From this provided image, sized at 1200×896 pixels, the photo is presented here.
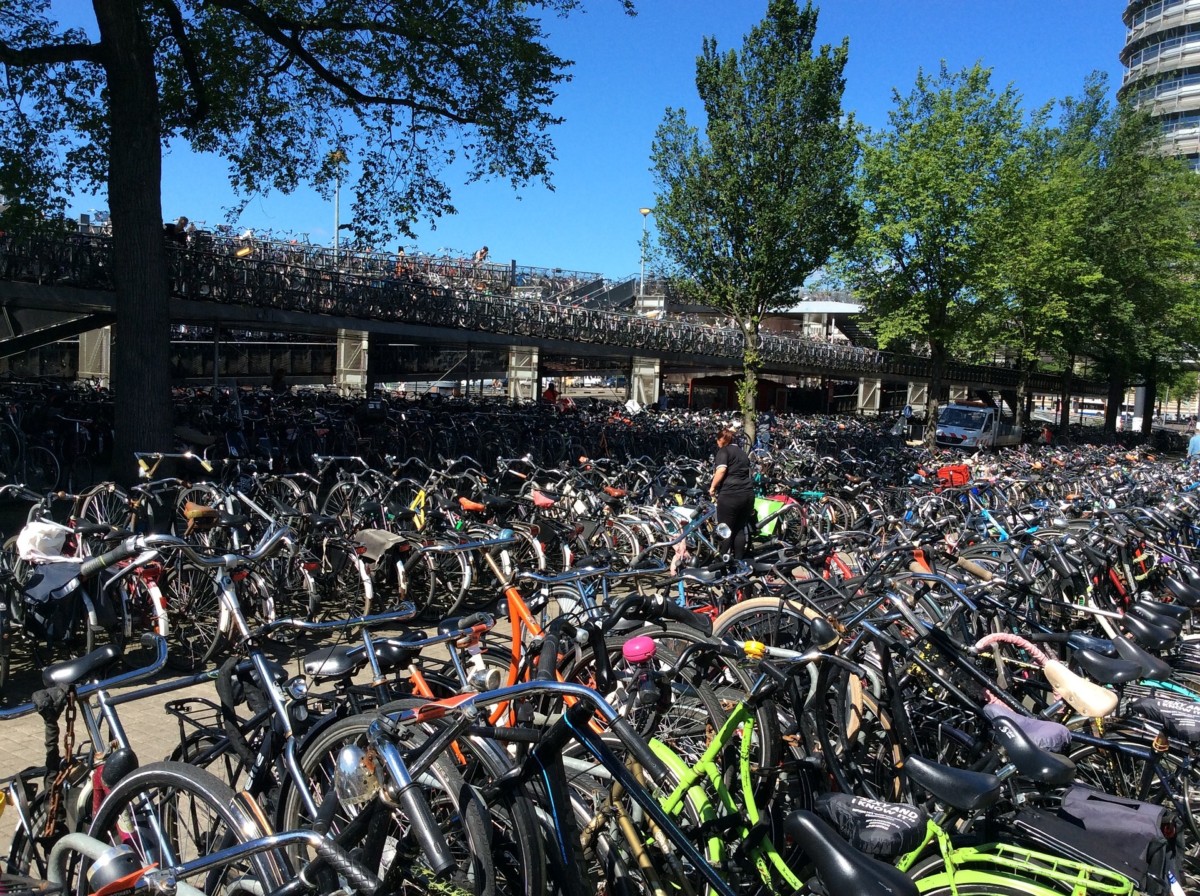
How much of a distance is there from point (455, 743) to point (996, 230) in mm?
18230

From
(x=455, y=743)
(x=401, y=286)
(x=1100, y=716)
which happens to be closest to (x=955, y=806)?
(x=1100, y=716)

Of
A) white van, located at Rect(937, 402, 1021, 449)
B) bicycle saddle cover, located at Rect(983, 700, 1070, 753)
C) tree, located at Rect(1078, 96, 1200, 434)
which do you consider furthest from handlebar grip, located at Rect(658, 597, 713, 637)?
tree, located at Rect(1078, 96, 1200, 434)

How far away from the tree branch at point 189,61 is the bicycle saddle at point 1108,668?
411 inches

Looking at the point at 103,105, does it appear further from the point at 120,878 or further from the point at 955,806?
the point at 955,806

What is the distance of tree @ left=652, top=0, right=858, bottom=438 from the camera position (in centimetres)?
1343

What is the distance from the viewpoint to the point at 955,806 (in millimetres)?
2236

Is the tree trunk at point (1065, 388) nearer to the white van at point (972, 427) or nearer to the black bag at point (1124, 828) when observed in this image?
the white van at point (972, 427)

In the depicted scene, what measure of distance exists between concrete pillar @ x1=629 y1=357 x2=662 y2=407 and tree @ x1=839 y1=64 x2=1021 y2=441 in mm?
10008

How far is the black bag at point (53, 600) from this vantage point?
4688 mm

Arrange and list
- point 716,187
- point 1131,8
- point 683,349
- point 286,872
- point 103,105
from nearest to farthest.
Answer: point 286,872 < point 103,105 < point 716,187 < point 683,349 < point 1131,8

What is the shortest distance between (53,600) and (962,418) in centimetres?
2438

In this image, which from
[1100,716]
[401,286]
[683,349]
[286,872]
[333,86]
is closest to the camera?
[286,872]

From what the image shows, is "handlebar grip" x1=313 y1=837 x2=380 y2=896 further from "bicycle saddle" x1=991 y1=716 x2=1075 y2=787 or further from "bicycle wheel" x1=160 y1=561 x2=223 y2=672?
"bicycle wheel" x1=160 y1=561 x2=223 y2=672

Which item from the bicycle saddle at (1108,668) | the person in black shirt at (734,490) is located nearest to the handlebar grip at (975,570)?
the bicycle saddle at (1108,668)
